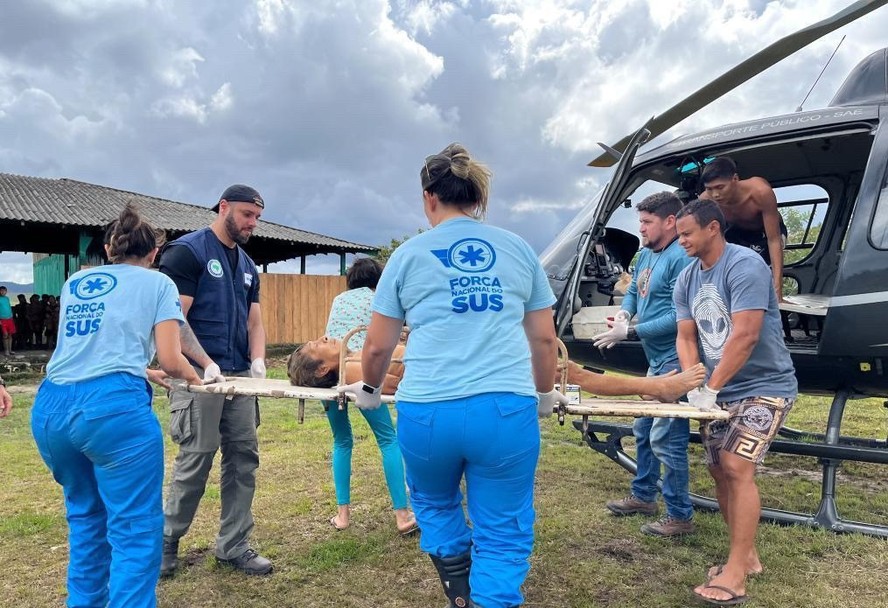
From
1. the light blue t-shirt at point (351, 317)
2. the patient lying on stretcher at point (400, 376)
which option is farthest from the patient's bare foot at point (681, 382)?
the light blue t-shirt at point (351, 317)

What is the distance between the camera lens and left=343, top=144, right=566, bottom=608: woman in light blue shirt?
2.04 m

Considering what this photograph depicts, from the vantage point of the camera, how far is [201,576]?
3338 mm

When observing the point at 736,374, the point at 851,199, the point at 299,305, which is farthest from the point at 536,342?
the point at 299,305

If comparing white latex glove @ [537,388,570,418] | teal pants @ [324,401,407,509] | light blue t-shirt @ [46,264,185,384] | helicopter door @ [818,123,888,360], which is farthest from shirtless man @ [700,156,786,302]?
light blue t-shirt @ [46,264,185,384]

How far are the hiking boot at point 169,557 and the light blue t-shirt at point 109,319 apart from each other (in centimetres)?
126

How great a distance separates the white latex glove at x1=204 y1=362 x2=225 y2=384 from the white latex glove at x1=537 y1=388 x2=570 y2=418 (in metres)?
1.57

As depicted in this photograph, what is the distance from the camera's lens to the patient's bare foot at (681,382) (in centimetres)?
316

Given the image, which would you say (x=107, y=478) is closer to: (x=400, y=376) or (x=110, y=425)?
(x=110, y=425)

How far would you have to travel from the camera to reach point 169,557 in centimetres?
333

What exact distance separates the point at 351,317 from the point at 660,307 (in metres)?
1.87

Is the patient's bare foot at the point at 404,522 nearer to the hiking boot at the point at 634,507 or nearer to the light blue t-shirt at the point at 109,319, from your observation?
the hiking boot at the point at 634,507

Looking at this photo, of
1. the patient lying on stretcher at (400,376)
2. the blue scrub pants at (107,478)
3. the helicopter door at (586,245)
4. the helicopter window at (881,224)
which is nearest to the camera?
the blue scrub pants at (107,478)

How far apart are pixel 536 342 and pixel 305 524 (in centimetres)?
253

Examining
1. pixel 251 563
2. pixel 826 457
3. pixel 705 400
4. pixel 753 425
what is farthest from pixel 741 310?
pixel 251 563
